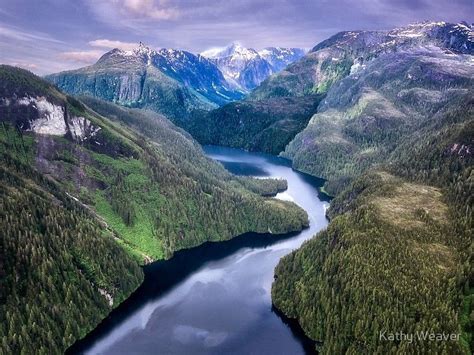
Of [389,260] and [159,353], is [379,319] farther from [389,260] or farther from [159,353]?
[159,353]

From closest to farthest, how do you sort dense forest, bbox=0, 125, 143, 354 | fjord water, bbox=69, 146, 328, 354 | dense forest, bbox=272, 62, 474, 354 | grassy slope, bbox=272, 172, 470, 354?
dense forest, bbox=272, 62, 474, 354 < grassy slope, bbox=272, 172, 470, 354 < dense forest, bbox=0, 125, 143, 354 < fjord water, bbox=69, 146, 328, 354

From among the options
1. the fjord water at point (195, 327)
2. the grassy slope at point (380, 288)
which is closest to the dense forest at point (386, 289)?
the grassy slope at point (380, 288)

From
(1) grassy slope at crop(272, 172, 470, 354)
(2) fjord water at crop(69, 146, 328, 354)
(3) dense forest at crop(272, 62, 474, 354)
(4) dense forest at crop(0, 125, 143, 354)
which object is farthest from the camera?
(2) fjord water at crop(69, 146, 328, 354)

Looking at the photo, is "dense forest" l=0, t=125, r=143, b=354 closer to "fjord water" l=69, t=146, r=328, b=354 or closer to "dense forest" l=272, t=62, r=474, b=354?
"fjord water" l=69, t=146, r=328, b=354

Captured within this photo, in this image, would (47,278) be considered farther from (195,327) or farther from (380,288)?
(380,288)

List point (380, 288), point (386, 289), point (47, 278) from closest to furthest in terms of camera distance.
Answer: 1. point (386, 289)
2. point (380, 288)
3. point (47, 278)

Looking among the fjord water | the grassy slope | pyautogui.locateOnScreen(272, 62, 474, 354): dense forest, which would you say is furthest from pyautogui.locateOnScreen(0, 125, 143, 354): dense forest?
pyautogui.locateOnScreen(272, 62, 474, 354): dense forest

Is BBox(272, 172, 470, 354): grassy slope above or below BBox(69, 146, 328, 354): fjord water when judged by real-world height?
above

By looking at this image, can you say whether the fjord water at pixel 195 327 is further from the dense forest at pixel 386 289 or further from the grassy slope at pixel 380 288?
the dense forest at pixel 386 289

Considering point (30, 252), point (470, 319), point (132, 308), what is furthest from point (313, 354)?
point (30, 252)

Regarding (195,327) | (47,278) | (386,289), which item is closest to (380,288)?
(386,289)

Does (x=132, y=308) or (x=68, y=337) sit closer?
(x=68, y=337)
